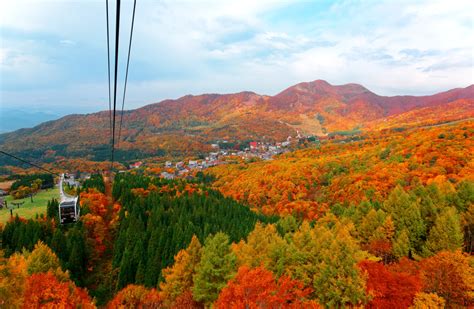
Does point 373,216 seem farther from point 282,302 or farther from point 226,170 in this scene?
point 226,170

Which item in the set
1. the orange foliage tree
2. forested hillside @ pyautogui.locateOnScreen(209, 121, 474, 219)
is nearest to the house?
forested hillside @ pyautogui.locateOnScreen(209, 121, 474, 219)

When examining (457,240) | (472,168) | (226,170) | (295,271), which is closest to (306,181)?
(472,168)

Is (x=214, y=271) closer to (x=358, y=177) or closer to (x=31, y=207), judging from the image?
(x=31, y=207)

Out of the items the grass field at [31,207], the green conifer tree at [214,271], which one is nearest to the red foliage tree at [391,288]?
the green conifer tree at [214,271]

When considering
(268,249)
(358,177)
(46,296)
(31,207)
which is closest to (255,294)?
(268,249)

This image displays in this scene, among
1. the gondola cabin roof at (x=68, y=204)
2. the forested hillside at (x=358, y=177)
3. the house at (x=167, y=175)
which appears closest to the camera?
the gondola cabin roof at (x=68, y=204)

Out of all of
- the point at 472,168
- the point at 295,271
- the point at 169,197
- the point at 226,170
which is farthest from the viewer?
the point at 226,170

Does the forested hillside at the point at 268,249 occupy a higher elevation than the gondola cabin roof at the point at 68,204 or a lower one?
lower

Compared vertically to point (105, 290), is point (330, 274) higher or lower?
higher

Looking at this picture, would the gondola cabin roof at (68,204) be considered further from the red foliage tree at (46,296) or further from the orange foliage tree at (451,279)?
the orange foliage tree at (451,279)
